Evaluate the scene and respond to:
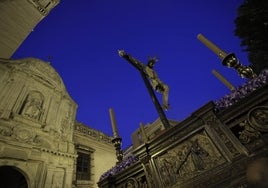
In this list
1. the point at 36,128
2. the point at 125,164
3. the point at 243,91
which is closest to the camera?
the point at 243,91

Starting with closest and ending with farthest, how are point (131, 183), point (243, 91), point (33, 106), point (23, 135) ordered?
point (243, 91) → point (131, 183) → point (23, 135) → point (33, 106)

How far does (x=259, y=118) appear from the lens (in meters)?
2.33

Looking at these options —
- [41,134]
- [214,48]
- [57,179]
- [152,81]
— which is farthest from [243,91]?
[41,134]

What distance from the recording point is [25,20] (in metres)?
16.1

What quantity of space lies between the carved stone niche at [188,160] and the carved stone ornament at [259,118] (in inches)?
24.8

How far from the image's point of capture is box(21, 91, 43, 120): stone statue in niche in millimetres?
10817

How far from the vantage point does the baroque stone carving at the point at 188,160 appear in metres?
2.52

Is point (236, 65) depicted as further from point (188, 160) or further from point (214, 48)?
point (188, 160)

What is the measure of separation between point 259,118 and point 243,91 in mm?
506

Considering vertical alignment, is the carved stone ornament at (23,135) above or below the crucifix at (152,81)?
above

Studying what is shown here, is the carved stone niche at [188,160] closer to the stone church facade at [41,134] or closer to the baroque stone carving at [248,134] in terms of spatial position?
the baroque stone carving at [248,134]

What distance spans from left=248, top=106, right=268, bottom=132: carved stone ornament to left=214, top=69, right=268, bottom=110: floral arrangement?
286mm

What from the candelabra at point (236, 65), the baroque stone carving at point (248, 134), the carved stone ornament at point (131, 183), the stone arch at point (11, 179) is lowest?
the baroque stone carving at point (248, 134)

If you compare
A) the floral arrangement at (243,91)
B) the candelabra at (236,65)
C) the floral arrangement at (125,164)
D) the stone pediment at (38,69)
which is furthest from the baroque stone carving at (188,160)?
the stone pediment at (38,69)
